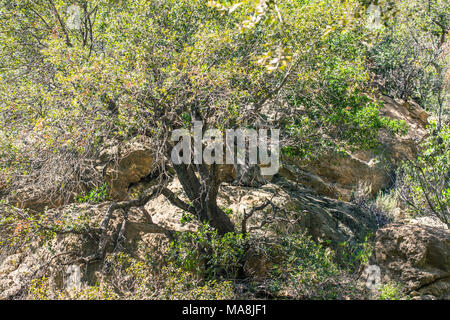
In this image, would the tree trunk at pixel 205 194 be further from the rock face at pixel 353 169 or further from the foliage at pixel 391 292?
the rock face at pixel 353 169

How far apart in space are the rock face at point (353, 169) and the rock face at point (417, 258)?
4.81 meters

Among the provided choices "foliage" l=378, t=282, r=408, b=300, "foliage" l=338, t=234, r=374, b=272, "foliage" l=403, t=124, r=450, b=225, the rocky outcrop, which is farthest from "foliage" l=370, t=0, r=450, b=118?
"foliage" l=378, t=282, r=408, b=300

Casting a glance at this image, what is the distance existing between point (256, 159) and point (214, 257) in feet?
6.70

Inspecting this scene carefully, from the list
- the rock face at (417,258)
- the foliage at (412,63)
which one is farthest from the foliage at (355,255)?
the foliage at (412,63)

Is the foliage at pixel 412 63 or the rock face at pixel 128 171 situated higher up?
the foliage at pixel 412 63

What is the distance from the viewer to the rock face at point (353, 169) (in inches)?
449

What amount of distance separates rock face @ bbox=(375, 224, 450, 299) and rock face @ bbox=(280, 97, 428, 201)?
481 cm

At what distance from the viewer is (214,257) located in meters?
6.66

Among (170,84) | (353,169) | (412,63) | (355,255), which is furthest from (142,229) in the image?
(412,63)

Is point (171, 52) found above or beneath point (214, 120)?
above

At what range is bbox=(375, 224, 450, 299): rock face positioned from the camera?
5.90 metres
